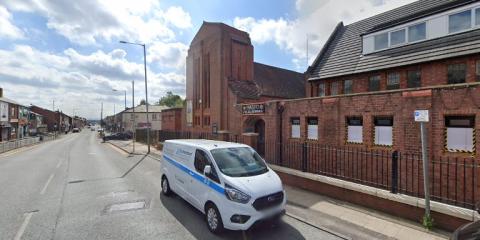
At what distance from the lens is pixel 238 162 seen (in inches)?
256

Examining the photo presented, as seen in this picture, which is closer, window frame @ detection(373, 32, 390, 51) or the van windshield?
the van windshield

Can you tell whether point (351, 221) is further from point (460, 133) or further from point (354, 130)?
point (354, 130)

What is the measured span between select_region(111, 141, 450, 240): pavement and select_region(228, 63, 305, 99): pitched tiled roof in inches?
481

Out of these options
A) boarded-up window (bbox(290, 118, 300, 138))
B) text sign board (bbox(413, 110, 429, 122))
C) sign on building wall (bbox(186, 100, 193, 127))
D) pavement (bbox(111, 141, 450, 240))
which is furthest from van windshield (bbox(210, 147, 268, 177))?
sign on building wall (bbox(186, 100, 193, 127))

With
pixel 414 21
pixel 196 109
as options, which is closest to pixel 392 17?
pixel 414 21

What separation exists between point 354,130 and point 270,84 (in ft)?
50.3

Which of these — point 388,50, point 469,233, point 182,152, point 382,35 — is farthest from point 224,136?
point 469,233

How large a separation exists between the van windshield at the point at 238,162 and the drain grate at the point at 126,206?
2.92 m

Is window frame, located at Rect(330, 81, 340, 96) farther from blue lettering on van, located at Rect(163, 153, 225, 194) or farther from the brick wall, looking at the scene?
blue lettering on van, located at Rect(163, 153, 225, 194)

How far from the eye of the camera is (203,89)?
22.8 m

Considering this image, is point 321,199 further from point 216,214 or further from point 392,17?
A: point 392,17

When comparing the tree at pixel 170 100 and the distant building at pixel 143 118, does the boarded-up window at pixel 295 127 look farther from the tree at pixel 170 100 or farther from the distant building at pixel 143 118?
the tree at pixel 170 100

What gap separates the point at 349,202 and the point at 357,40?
11.2 metres

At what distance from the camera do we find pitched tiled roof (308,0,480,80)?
1008 cm
